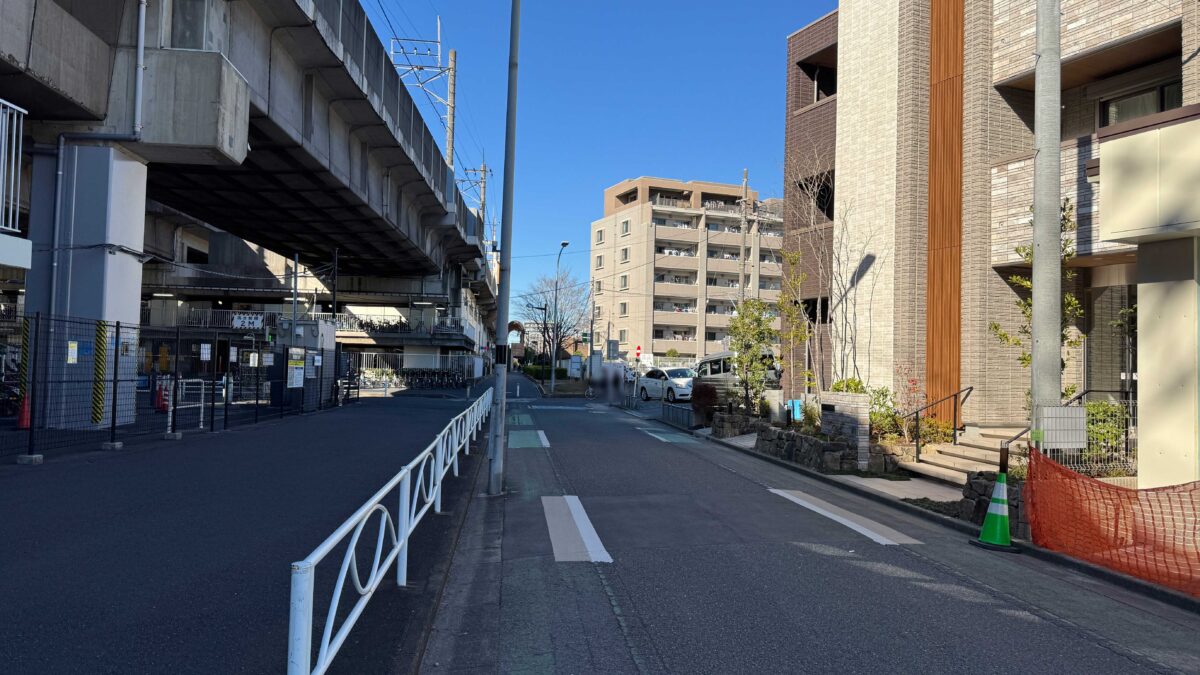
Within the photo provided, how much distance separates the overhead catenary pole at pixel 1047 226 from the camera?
8625 millimetres

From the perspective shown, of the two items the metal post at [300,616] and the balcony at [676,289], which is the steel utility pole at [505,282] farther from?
the balcony at [676,289]

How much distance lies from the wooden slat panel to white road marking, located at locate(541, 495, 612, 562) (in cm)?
899

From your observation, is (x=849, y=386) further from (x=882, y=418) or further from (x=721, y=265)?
(x=721, y=265)

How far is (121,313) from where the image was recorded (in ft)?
48.0

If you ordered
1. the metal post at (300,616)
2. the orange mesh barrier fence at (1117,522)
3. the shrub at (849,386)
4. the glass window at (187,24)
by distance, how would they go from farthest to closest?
the shrub at (849,386) < the glass window at (187,24) < the orange mesh barrier fence at (1117,522) < the metal post at (300,616)

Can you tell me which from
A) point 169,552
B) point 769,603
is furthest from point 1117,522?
point 169,552

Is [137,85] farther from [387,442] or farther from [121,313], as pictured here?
[387,442]

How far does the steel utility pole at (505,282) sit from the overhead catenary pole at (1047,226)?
6721 mm

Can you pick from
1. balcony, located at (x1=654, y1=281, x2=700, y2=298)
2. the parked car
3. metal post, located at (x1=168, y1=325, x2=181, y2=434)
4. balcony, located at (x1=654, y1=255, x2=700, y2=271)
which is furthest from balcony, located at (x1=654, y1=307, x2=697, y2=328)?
metal post, located at (x1=168, y1=325, x2=181, y2=434)

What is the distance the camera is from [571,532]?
837 cm

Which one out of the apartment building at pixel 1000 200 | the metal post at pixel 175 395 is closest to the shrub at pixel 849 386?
the apartment building at pixel 1000 200

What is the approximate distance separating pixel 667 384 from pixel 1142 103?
25271mm

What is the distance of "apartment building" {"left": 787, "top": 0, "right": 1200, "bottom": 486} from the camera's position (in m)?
8.59

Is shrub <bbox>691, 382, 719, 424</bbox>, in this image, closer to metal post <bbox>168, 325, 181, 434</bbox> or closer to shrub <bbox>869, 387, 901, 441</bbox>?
shrub <bbox>869, 387, 901, 441</bbox>
